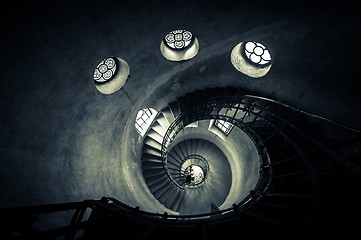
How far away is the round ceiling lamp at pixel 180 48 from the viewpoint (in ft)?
27.8

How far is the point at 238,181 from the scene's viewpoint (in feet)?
42.0

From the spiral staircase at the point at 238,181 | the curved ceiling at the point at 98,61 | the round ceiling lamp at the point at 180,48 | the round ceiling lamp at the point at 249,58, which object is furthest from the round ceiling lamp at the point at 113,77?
the round ceiling lamp at the point at 249,58

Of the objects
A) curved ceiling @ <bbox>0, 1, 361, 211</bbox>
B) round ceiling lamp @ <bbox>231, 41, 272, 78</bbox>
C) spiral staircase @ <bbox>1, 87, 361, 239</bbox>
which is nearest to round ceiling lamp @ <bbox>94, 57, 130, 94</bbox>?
curved ceiling @ <bbox>0, 1, 361, 211</bbox>

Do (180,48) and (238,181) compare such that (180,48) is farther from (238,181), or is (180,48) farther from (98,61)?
(238,181)

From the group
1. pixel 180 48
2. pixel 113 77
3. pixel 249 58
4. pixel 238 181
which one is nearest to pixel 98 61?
pixel 113 77

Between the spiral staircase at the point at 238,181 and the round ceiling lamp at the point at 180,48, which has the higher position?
the round ceiling lamp at the point at 180,48

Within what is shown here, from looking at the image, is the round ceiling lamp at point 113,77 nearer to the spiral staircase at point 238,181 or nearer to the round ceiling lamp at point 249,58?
the spiral staircase at point 238,181

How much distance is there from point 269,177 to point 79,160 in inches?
257

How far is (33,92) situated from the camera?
5777mm

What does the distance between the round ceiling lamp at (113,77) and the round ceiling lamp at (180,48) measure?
1.66 m

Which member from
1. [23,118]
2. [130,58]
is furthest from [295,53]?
[23,118]

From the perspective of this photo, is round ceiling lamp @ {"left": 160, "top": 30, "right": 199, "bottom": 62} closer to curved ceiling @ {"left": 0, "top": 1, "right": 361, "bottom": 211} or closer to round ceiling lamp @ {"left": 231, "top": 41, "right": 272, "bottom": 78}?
curved ceiling @ {"left": 0, "top": 1, "right": 361, "bottom": 211}

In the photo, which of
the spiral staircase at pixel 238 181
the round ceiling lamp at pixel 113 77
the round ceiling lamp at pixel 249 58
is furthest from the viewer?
the round ceiling lamp at pixel 249 58

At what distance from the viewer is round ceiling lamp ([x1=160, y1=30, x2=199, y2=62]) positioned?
847 cm
